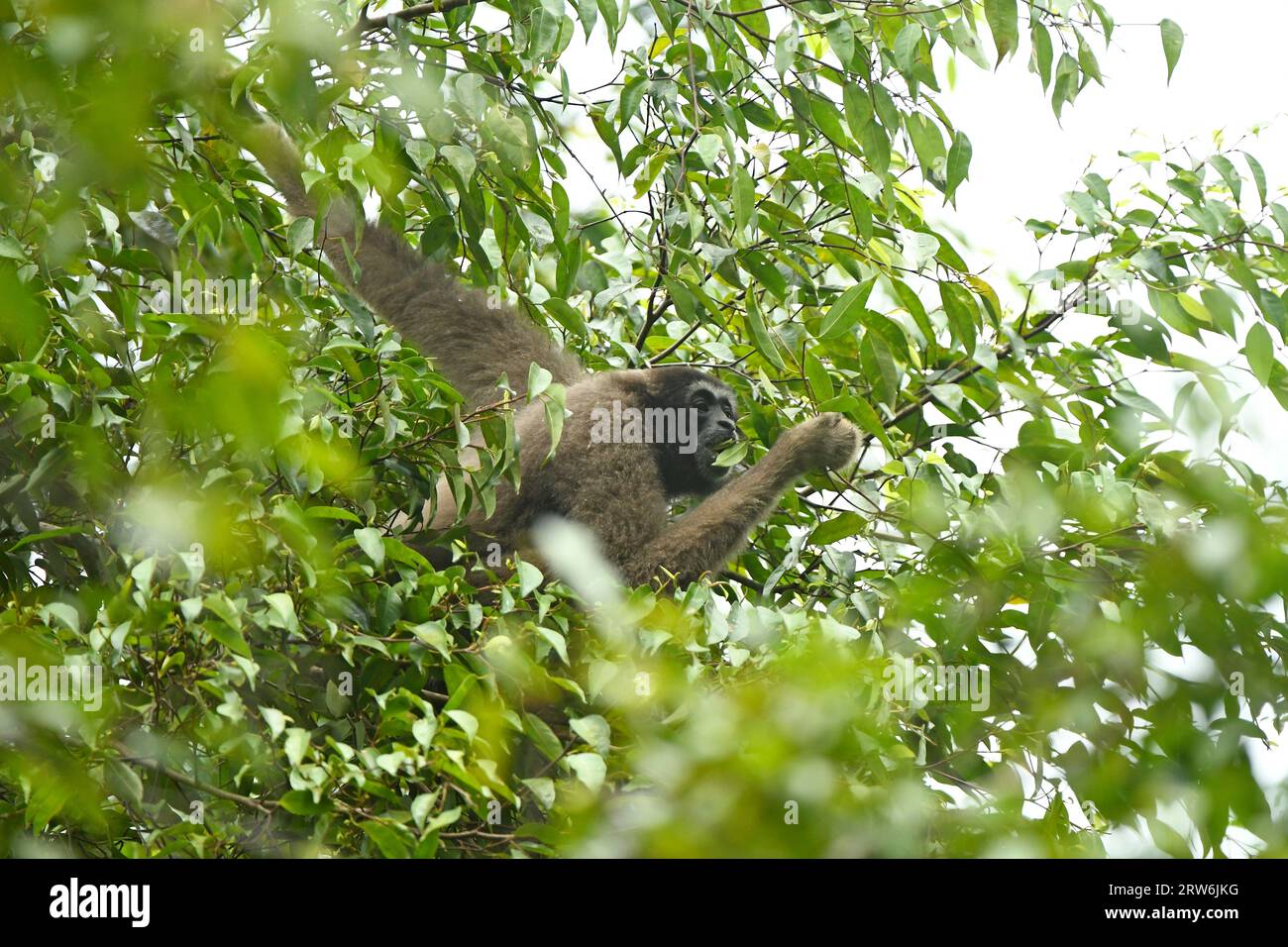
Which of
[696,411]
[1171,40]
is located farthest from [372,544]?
[1171,40]

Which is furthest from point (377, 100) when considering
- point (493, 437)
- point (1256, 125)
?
point (1256, 125)

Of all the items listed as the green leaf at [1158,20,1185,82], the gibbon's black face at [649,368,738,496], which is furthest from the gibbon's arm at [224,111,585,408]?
the green leaf at [1158,20,1185,82]

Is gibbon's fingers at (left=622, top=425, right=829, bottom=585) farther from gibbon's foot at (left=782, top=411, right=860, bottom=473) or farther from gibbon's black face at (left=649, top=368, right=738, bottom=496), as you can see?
gibbon's black face at (left=649, top=368, right=738, bottom=496)

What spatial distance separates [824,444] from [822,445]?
1 centimetres

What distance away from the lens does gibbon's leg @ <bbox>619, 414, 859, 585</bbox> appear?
561cm

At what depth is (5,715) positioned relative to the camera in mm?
2447

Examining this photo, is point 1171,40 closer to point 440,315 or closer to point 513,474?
point 513,474

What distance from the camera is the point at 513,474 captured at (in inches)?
164

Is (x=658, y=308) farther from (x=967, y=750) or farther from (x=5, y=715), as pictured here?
(x=5, y=715)

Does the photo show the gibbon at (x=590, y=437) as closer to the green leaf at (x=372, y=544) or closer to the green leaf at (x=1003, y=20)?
the green leaf at (x=372, y=544)

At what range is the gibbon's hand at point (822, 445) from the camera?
568 centimetres

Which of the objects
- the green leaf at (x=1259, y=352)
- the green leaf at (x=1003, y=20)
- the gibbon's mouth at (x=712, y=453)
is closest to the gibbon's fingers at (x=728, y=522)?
the gibbon's mouth at (x=712, y=453)

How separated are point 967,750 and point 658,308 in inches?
122

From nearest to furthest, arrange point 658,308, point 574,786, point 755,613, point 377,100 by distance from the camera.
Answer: point 574,786, point 755,613, point 377,100, point 658,308
